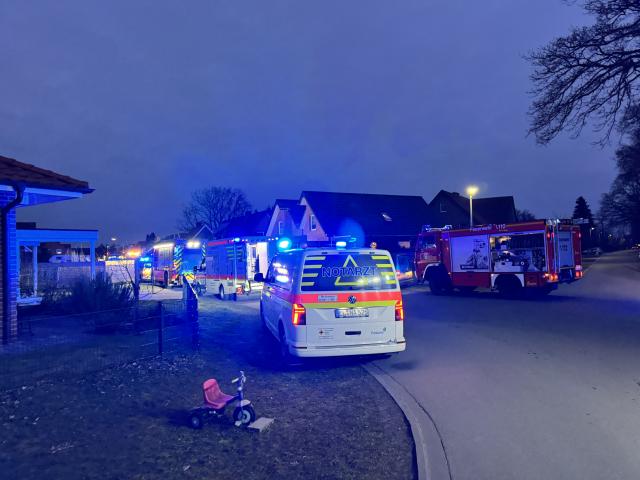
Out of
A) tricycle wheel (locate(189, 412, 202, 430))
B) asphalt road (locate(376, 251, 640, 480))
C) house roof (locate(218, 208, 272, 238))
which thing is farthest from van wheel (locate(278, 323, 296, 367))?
house roof (locate(218, 208, 272, 238))

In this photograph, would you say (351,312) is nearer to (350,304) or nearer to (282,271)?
(350,304)

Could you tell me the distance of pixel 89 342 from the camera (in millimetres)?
8516

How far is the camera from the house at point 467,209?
5234cm

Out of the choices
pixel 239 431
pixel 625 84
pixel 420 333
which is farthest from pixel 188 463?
pixel 625 84

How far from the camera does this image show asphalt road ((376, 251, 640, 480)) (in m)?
4.29

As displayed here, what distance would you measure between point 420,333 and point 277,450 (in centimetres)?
711

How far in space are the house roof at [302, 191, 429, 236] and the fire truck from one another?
51.9 feet

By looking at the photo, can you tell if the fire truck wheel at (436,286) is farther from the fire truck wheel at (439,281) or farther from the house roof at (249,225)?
the house roof at (249,225)

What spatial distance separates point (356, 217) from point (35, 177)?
2934 centimetres

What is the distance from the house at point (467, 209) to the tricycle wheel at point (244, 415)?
4700 cm

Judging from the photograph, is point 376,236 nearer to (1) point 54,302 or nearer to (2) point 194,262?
(2) point 194,262

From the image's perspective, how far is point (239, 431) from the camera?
199 inches

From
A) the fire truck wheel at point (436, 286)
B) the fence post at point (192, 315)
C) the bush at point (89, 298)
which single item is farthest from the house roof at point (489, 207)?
the fence post at point (192, 315)

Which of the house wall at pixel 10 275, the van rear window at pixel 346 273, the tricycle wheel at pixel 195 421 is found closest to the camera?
the tricycle wheel at pixel 195 421
